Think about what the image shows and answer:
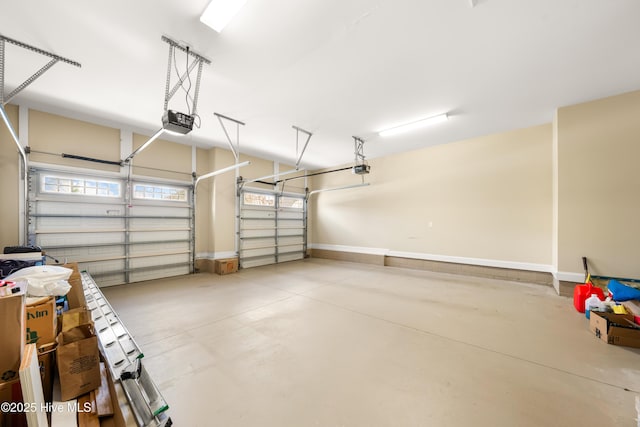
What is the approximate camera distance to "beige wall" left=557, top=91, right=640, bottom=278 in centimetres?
338

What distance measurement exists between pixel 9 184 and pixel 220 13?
4.66 m

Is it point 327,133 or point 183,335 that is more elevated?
point 327,133

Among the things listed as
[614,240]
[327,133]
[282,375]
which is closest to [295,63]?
[327,133]

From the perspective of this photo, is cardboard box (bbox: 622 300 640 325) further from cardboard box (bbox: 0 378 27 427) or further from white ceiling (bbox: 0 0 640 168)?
cardboard box (bbox: 0 378 27 427)

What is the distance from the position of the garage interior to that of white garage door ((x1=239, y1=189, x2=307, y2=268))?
17cm

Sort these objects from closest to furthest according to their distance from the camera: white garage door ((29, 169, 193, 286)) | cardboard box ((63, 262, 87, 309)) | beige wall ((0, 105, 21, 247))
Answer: cardboard box ((63, 262, 87, 309))
beige wall ((0, 105, 21, 247))
white garage door ((29, 169, 193, 286))

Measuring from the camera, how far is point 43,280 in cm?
188

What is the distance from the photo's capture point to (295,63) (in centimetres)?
275

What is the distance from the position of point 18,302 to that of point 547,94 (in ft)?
20.0

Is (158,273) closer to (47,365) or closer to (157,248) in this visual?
(157,248)

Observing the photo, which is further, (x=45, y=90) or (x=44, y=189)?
(x=44, y=189)

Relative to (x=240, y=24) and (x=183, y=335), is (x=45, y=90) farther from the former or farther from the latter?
(x=183, y=335)

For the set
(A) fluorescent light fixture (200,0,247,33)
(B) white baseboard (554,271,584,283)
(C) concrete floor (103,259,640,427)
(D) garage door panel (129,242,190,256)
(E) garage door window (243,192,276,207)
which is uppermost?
(A) fluorescent light fixture (200,0,247,33)

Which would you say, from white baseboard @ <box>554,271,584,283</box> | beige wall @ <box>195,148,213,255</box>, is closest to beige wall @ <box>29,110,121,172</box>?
beige wall @ <box>195,148,213,255</box>
